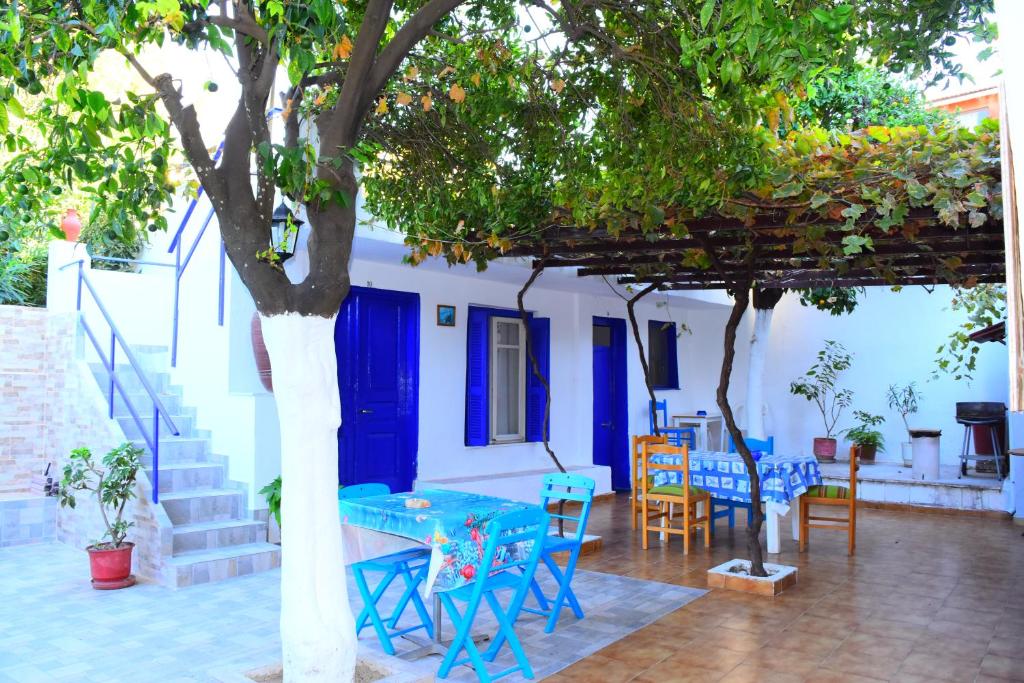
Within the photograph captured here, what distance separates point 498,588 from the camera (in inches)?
154

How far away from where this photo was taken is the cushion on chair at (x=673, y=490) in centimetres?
681

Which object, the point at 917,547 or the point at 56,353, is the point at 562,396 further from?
the point at 56,353

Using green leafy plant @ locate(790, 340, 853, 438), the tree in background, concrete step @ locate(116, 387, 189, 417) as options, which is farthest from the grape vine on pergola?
green leafy plant @ locate(790, 340, 853, 438)

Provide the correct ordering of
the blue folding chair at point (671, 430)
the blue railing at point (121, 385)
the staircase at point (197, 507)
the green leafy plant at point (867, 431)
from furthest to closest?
the green leafy plant at point (867, 431)
the blue folding chair at point (671, 430)
the blue railing at point (121, 385)
the staircase at point (197, 507)

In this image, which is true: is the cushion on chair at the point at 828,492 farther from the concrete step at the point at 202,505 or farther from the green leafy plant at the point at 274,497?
the concrete step at the point at 202,505

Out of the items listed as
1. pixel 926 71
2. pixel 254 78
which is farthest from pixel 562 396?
pixel 254 78

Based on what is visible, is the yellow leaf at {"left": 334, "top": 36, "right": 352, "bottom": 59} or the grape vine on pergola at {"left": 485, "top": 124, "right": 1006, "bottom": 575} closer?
the yellow leaf at {"left": 334, "top": 36, "right": 352, "bottom": 59}

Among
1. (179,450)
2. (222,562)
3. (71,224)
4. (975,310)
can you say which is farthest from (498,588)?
(975,310)

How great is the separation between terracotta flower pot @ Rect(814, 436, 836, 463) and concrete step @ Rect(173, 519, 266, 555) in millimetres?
7902

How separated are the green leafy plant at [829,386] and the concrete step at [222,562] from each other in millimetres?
8267

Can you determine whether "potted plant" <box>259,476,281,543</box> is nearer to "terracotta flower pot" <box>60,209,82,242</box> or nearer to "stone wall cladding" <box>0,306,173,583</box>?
"stone wall cladding" <box>0,306,173,583</box>

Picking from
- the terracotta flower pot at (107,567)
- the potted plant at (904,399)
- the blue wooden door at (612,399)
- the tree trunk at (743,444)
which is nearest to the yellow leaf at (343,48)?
the tree trunk at (743,444)

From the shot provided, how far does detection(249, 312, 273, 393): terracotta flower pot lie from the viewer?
20.6 ft

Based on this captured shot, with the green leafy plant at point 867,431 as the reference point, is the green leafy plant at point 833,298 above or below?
above
